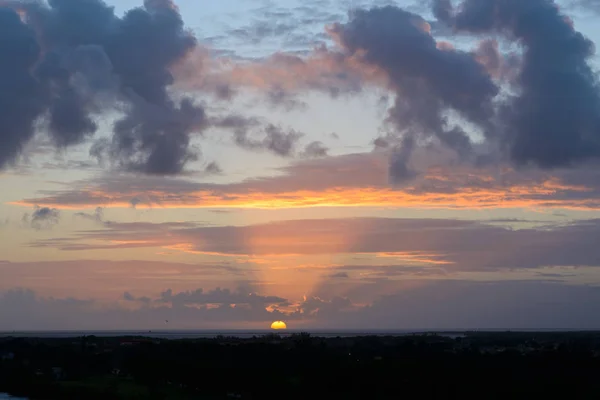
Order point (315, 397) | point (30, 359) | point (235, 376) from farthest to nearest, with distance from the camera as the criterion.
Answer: point (30, 359), point (235, 376), point (315, 397)

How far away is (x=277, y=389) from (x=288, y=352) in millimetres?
40611

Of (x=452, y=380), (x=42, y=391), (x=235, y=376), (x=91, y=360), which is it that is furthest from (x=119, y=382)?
(x=452, y=380)

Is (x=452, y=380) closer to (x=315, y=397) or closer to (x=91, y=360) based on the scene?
(x=315, y=397)

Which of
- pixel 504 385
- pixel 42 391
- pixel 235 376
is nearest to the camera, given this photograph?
pixel 504 385

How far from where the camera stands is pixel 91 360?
137 metres

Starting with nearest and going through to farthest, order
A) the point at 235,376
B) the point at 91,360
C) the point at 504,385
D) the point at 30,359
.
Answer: the point at 504,385 < the point at 235,376 < the point at 91,360 < the point at 30,359

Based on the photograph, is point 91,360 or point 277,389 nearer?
point 277,389

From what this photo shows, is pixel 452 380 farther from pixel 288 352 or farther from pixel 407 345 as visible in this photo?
pixel 407 345

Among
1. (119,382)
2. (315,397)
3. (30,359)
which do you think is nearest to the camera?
(315,397)

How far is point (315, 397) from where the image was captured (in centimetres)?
7638

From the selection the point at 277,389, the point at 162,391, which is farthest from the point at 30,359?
the point at 277,389

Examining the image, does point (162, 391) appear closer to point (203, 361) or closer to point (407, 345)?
point (203, 361)

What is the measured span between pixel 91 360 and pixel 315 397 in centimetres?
7026

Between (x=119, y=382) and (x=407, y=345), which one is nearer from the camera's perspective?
(x=119, y=382)
